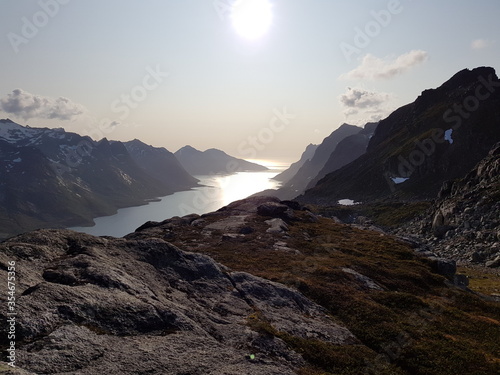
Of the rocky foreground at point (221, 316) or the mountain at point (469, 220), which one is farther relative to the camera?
the mountain at point (469, 220)

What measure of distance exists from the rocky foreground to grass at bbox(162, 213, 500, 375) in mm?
133

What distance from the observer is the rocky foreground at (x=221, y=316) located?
52.7ft

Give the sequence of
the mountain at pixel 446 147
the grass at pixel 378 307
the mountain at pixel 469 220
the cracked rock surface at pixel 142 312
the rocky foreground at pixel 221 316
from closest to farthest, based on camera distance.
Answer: the cracked rock surface at pixel 142 312
the rocky foreground at pixel 221 316
the grass at pixel 378 307
the mountain at pixel 469 220
the mountain at pixel 446 147

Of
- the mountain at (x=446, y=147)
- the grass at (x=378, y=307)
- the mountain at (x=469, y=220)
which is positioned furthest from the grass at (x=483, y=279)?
the mountain at (x=446, y=147)

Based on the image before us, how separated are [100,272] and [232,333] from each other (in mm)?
10122

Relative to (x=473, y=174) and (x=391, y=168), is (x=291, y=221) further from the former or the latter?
(x=391, y=168)

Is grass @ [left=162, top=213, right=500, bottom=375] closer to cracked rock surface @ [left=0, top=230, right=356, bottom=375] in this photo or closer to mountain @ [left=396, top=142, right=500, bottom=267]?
cracked rock surface @ [left=0, top=230, right=356, bottom=375]

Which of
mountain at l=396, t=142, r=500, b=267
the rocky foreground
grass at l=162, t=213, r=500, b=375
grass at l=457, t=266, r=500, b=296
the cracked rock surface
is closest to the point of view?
the cracked rock surface

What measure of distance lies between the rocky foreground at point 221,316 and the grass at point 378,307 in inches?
5.2

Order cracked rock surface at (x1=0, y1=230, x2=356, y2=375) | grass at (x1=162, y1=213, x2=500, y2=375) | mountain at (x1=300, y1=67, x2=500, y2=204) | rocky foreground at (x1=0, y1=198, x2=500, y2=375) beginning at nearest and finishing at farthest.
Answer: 1. cracked rock surface at (x1=0, y1=230, x2=356, y2=375)
2. rocky foreground at (x1=0, y1=198, x2=500, y2=375)
3. grass at (x1=162, y1=213, x2=500, y2=375)
4. mountain at (x1=300, y1=67, x2=500, y2=204)

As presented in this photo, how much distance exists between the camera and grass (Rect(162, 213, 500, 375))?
2094 centimetres

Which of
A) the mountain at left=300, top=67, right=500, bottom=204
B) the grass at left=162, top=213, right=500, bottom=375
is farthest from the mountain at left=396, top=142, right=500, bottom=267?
the mountain at left=300, top=67, right=500, bottom=204

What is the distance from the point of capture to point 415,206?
12938 cm

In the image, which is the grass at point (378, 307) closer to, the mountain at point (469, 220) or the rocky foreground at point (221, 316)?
the rocky foreground at point (221, 316)
